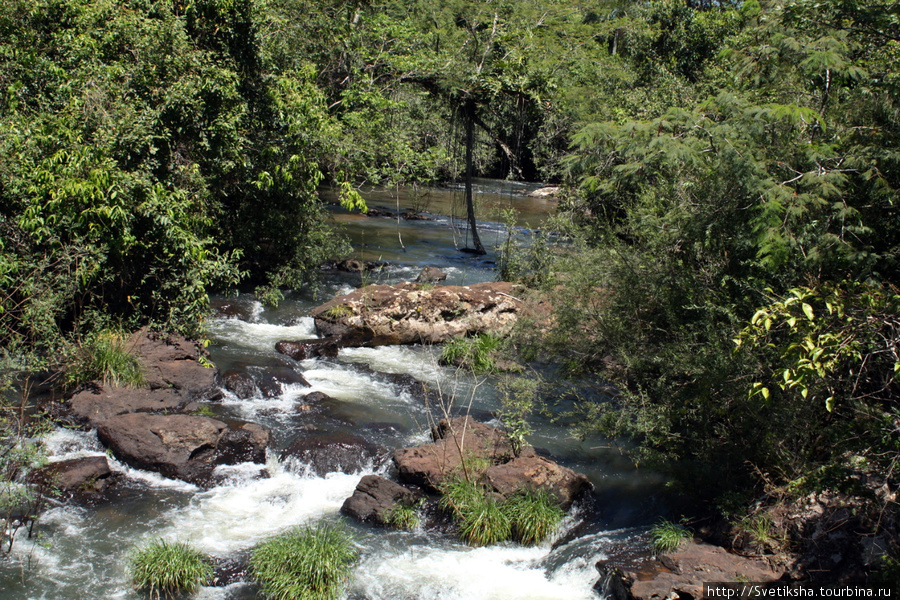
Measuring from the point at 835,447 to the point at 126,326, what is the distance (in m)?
9.45

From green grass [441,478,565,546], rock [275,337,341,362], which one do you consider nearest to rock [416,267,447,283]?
rock [275,337,341,362]

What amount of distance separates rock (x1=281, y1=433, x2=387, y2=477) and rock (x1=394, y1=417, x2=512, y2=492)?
0.39m

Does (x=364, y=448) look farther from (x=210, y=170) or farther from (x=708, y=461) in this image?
(x=210, y=170)

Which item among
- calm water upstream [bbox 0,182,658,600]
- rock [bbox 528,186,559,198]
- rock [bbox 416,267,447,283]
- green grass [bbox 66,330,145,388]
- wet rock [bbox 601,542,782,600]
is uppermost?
rock [bbox 528,186,559,198]

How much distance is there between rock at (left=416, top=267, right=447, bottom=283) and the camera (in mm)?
16656

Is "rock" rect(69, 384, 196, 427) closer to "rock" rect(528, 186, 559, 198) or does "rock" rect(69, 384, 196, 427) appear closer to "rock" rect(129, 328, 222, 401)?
"rock" rect(129, 328, 222, 401)

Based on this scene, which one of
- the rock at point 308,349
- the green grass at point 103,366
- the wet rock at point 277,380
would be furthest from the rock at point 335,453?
the rock at point 308,349

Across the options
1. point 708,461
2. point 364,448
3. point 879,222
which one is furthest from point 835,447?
point 364,448

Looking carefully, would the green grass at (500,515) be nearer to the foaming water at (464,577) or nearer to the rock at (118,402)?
the foaming water at (464,577)

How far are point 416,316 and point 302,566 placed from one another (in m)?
7.27

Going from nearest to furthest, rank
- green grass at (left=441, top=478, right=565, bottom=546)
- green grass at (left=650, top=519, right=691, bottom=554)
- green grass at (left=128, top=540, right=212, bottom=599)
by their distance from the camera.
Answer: green grass at (left=128, top=540, right=212, bottom=599) < green grass at (left=650, top=519, right=691, bottom=554) < green grass at (left=441, top=478, right=565, bottom=546)

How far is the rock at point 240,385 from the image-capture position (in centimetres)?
1015

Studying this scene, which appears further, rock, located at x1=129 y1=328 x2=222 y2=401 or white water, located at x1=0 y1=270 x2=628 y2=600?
rock, located at x1=129 y1=328 x2=222 y2=401

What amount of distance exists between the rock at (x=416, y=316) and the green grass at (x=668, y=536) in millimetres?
6199
